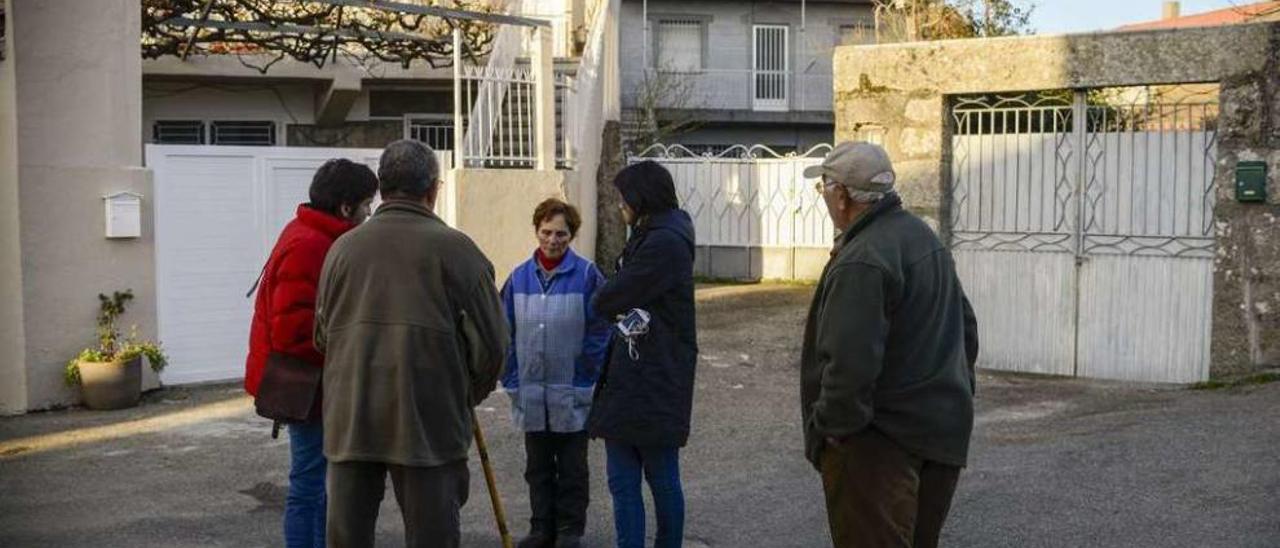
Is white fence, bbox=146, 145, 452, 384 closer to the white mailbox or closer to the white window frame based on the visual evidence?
the white mailbox

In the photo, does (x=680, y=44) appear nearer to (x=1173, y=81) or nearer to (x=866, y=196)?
(x=1173, y=81)

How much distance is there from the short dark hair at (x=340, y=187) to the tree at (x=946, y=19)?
1450cm

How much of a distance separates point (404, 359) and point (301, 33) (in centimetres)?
1162

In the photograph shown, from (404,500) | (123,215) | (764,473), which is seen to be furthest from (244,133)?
(404,500)

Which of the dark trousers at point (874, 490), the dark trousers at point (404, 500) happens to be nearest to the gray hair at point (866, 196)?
the dark trousers at point (874, 490)

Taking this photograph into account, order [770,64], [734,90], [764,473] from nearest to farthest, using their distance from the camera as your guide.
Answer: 1. [764,473]
2. [734,90]
3. [770,64]

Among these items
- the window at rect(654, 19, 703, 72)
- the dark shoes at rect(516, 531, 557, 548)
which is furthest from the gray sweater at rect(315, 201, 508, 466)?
the window at rect(654, 19, 703, 72)

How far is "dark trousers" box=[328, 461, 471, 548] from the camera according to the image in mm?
4770

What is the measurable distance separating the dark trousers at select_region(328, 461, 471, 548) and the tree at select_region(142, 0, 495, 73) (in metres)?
9.75

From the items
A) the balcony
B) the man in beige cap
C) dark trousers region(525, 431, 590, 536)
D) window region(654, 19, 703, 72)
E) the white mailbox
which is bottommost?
dark trousers region(525, 431, 590, 536)

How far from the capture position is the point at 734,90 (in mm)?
33344

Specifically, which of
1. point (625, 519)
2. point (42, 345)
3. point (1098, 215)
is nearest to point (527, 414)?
point (625, 519)

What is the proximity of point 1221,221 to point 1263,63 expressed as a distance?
110 centimetres

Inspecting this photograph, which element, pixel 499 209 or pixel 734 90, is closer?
pixel 499 209
